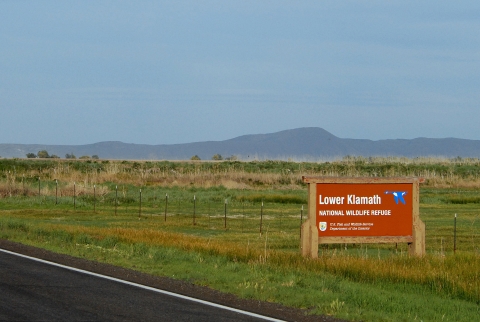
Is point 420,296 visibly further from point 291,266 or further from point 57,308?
point 57,308

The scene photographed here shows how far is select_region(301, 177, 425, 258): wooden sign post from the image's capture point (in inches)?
680

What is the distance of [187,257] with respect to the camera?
55.6ft

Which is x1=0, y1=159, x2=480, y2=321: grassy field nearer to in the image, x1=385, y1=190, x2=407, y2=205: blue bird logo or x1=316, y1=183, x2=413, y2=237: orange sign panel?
x1=316, y1=183, x2=413, y2=237: orange sign panel

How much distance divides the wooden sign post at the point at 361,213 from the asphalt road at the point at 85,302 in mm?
5665

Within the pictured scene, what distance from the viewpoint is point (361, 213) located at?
58.0 ft

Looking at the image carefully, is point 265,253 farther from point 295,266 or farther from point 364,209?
point 364,209

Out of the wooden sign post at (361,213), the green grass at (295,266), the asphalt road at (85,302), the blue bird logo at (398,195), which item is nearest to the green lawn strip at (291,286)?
the green grass at (295,266)

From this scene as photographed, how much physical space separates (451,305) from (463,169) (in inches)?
3255

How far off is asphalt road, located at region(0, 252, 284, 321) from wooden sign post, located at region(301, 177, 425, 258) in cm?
567

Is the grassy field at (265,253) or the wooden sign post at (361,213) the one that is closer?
the grassy field at (265,253)

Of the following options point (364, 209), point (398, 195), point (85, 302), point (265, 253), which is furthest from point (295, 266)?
point (85, 302)

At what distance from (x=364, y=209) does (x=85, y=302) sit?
846 cm

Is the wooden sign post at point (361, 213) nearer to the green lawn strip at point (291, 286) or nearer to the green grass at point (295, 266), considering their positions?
the green grass at point (295, 266)

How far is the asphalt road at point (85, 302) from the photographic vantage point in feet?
33.4
